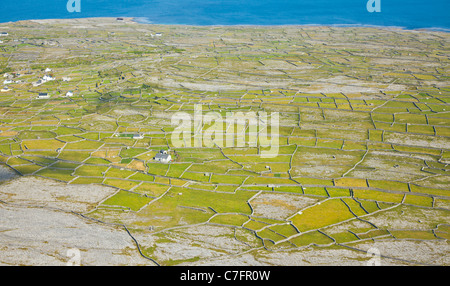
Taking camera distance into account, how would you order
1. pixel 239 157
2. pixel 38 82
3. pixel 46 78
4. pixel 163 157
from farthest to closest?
pixel 46 78 < pixel 38 82 < pixel 239 157 < pixel 163 157

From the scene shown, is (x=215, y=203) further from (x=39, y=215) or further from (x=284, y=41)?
(x=284, y=41)

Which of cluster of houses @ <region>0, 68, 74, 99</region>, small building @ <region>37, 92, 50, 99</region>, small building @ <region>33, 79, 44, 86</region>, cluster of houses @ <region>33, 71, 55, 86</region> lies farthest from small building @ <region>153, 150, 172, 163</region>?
cluster of houses @ <region>33, 71, 55, 86</region>

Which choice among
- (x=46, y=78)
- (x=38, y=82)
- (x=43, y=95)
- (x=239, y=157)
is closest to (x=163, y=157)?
(x=239, y=157)

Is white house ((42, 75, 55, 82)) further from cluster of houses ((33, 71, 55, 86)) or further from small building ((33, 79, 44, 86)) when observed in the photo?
small building ((33, 79, 44, 86))

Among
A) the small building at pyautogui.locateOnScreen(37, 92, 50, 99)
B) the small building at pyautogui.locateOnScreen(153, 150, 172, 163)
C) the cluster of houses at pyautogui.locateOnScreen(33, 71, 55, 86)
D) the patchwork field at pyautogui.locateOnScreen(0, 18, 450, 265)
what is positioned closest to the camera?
the patchwork field at pyautogui.locateOnScreen(0, 18, 450, 265)

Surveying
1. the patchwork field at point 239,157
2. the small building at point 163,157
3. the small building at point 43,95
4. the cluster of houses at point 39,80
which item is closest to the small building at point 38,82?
the cluster of houses at point 39,80

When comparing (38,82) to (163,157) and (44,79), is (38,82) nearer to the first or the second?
(44,79)

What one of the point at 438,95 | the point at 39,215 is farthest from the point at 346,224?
the point at 438,95

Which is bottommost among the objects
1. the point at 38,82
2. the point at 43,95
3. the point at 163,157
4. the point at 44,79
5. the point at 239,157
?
the point at 239,157
